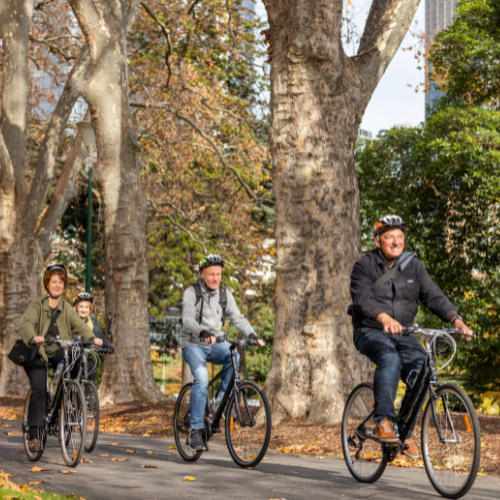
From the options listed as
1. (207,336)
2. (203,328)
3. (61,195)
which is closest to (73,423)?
(203,328)

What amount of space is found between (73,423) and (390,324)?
328 centimetres

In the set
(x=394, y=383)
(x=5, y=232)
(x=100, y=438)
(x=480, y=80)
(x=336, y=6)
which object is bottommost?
(x=100, y=438)

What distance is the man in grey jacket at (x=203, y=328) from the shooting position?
23.5 ft

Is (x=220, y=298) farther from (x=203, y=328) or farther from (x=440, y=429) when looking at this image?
A: (x=440, y=429)

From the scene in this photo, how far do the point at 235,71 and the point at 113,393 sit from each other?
15862mm

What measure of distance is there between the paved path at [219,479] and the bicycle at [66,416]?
133mm

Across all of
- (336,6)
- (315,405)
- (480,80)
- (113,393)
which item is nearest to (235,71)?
(480,80)

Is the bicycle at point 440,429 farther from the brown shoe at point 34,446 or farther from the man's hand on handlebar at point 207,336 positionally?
the brown shoe at point 34,446

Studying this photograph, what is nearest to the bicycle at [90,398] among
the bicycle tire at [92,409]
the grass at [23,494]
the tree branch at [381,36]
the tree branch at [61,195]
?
the bicycle tire at [92,409]

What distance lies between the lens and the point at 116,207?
13.3 m

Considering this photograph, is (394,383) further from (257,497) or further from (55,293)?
(55,293)

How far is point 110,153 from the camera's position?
1328 centimetres

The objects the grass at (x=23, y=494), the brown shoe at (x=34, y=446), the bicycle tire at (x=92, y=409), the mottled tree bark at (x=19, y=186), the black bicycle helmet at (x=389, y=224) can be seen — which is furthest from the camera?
the mottled tree bark at (x=19, y=186)

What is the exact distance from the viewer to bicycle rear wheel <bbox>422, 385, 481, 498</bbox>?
5133 mm
